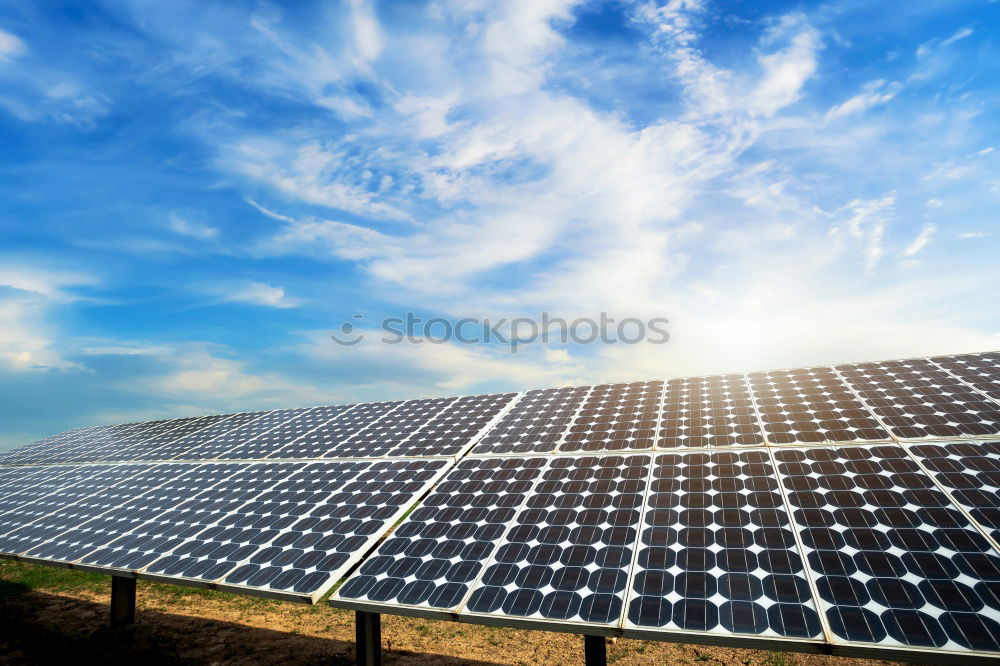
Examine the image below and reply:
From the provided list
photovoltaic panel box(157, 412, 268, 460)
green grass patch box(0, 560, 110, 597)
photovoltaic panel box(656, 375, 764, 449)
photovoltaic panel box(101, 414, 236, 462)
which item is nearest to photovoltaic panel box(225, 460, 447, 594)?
photovoltaic panel box(656, 375, 764, 449)

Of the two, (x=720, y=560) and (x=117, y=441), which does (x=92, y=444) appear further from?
(x=720, y=560)

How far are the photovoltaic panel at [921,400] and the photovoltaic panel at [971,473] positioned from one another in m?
0.73

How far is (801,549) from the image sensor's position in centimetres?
1033

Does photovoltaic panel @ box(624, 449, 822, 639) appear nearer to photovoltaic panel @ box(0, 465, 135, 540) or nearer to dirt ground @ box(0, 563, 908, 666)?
dirt ground @ box(0, 563, 908, 666)

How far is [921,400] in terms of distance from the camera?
1596cm

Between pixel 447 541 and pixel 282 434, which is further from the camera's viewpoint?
pixel 282 434

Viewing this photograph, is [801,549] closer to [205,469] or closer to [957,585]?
[957,585]

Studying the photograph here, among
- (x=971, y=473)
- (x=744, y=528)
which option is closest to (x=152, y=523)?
(x=744, y=528)

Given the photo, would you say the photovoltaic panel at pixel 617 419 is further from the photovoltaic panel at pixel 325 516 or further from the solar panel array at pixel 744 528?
the photovoltaic panel at pixel 325 516

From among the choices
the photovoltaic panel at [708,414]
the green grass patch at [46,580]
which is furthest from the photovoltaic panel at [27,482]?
the photovoltaic panel at [708,414]

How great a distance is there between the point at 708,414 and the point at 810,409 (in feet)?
9.98

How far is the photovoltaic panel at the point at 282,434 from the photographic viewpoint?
22.9 metres

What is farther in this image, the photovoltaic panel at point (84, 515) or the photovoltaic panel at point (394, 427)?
the photovoltaic panel at point (394, 427)

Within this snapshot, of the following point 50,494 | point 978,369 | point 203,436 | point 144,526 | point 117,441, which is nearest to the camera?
point 144,526
